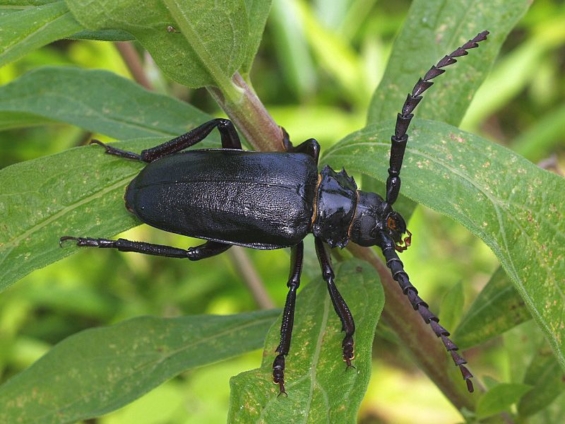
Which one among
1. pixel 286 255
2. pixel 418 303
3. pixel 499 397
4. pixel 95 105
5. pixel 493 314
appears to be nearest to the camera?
pixel 418 303

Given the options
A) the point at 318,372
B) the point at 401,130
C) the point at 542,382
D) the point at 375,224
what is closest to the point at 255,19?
the point at 401,130

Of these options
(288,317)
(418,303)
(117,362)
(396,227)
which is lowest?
(418,303)

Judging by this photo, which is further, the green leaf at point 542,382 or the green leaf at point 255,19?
the green leaf at point 542,382

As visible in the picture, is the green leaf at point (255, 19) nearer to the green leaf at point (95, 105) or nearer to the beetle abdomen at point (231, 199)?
the beetle abdomen at point (231, 199)

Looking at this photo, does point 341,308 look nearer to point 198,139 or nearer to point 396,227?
point 396,227

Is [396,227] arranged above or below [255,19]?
below

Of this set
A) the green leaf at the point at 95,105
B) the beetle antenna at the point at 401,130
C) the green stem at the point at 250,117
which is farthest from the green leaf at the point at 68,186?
the beetle antenna at the point at 401,130

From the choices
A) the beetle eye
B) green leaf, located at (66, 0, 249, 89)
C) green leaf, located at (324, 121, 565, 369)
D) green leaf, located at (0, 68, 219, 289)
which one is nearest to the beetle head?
the beetle eye
